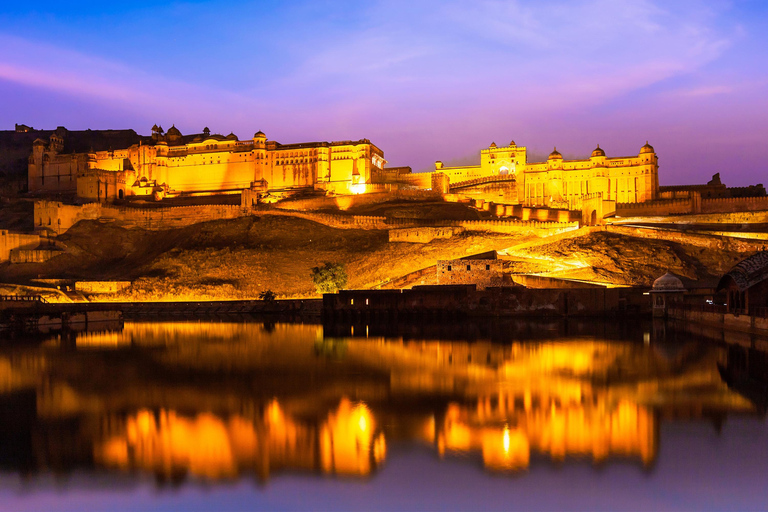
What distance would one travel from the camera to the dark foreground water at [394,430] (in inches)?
368

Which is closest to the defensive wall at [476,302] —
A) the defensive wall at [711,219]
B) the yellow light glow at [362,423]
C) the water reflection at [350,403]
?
the water reflection at [350,403]

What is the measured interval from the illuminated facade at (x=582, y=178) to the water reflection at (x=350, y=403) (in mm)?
52834

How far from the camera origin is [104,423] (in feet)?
44.7

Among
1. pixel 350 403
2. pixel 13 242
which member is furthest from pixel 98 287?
pixel 350 403

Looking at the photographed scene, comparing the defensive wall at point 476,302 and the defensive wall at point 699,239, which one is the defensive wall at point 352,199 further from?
the defensive wall at point 476,302

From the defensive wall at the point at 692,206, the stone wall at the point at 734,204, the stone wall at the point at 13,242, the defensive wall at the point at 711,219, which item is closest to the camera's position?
the stone wall at the point at 13,242

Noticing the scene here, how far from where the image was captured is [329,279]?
152ft

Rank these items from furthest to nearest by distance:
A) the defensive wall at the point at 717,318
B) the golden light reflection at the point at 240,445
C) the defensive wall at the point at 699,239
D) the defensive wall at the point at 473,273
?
the defensive wall at the point at 699,239
the defensive wall at the point at 473,273
the defensive wall at the point at 717,318
the golden light reflection at the point at 240,445

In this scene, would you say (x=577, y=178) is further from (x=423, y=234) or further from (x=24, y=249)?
(x=24, y=249)

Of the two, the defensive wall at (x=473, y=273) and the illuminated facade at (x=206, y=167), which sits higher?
the illuminated facade at (x=206, y=167)

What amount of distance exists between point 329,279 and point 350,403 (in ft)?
103

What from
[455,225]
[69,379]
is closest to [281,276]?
[455,225]

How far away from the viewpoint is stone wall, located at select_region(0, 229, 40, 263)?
56875 mm

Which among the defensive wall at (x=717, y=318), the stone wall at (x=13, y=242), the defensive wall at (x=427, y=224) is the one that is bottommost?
the defensive wall at (x=717, y=318)
